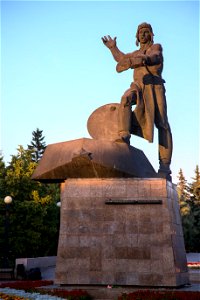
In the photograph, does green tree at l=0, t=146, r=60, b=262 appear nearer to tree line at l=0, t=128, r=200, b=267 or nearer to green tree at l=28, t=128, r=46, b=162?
tree line at l=0, t=128, r=200, b=267

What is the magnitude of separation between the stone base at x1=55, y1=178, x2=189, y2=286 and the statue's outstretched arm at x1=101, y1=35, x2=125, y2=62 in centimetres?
308

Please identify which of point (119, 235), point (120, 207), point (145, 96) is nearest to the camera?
point (119, 235)

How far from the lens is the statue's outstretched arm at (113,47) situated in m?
10.9

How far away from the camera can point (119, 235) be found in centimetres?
933

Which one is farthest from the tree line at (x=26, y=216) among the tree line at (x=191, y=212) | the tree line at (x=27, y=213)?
the tree line at (x=191, y=212)

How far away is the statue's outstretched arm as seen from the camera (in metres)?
10.9

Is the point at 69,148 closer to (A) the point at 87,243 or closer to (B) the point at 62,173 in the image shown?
(B) the point at 62,173

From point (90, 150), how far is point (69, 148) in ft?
1.94

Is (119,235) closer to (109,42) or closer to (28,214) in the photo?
(109,42)

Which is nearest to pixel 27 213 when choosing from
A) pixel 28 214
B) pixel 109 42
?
pixel 28 214

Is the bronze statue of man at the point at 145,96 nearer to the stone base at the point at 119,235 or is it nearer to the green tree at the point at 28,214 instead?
the stone base at the point at 119,235

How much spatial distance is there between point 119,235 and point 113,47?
14.8ft

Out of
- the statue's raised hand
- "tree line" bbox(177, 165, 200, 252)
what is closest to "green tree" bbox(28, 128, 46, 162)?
"tree line" bbox(177, 165, 200, 252)

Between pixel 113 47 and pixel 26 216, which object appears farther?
pixel 26 216
